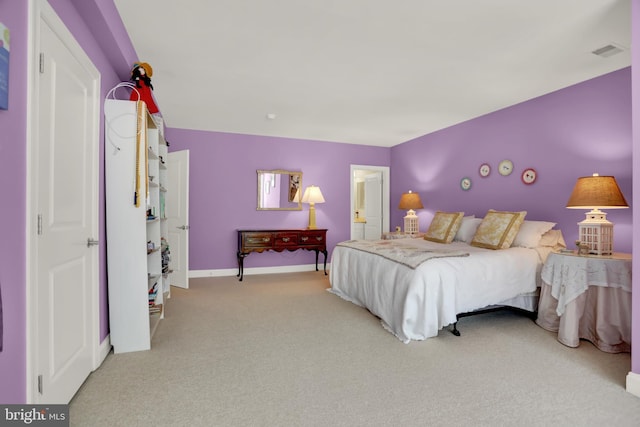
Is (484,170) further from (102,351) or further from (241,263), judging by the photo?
(102,351)

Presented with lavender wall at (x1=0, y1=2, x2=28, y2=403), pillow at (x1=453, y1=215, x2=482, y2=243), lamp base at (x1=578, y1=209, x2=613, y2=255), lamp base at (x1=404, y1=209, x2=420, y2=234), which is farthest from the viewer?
lamp base at (x1=404, y1=209, x2=420, y2=234)

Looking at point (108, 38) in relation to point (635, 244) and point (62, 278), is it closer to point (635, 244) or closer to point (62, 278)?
point (62, 278)

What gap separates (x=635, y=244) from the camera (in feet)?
6.32

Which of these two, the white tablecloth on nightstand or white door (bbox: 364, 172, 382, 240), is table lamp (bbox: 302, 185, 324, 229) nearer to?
white door (bbox: 364, 172, 382, 240)

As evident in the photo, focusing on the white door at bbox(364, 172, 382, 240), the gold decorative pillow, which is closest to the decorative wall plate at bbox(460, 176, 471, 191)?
the gold decorative pillow

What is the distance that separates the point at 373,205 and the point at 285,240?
7.50 ft

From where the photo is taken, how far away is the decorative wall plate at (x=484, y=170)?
4270 mm

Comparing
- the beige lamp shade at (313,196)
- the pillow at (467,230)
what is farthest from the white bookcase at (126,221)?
the pillow at (467,230)

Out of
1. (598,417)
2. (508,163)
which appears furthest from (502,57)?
(598,417)

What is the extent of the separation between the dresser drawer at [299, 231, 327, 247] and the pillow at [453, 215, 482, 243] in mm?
2120

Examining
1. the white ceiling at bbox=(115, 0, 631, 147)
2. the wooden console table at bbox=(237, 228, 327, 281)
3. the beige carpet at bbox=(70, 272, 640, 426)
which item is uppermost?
the white ceiling at bbox=(115, 0, 631, 147)

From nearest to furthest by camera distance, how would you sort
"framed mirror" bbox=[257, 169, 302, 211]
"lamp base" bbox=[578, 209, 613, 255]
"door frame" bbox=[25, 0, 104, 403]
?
1. "door frame" bbox=[25, 0, 104, 403]
2. "lamp base" bbox=[578, 209, 613, 255]
3. "framed mirror" bbox=[257, 169, 302, 211]

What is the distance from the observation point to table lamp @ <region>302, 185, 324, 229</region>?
5.45 meters

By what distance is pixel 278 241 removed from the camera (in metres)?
5.08
